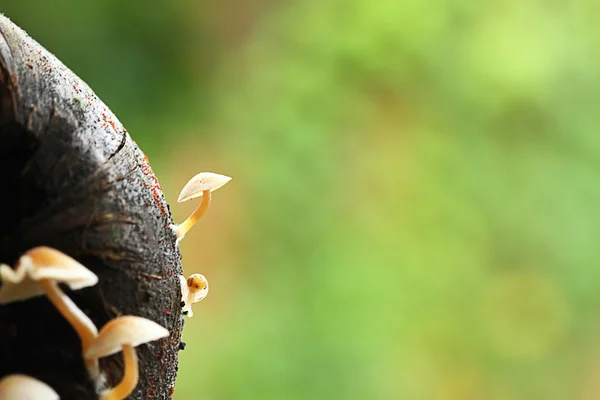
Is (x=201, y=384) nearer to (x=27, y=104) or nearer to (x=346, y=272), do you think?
(x=346, y=272)

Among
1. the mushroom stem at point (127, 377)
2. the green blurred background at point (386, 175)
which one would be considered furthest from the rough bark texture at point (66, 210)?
the green blurred background at point (386, 175)

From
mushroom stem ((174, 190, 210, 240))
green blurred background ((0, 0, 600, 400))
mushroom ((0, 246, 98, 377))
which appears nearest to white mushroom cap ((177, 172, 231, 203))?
mushroom stem ((174, 190, 210, 240))

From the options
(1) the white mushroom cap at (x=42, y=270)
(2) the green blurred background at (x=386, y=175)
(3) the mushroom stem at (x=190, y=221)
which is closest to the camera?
(1) the white mushroom cap at (x=42, y=270)

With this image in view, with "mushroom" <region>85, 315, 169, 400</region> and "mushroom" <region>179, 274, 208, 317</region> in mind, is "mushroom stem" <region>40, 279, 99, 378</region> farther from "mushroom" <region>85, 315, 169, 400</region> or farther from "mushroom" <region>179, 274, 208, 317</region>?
"mushroom" <region>179, 274, 208, 317</region>

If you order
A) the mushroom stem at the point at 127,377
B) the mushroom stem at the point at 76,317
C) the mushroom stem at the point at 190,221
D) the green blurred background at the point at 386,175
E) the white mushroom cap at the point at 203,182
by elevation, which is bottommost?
the mushroom stem at the point at 127,377

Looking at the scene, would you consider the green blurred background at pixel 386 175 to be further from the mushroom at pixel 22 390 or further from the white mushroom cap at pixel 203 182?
the mushroom at pixel 22 390

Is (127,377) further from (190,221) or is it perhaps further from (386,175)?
(386,175)

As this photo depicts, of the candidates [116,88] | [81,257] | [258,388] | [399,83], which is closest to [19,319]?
[81,257]

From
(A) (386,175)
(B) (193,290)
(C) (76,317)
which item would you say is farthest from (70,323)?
(A) (386,175)
